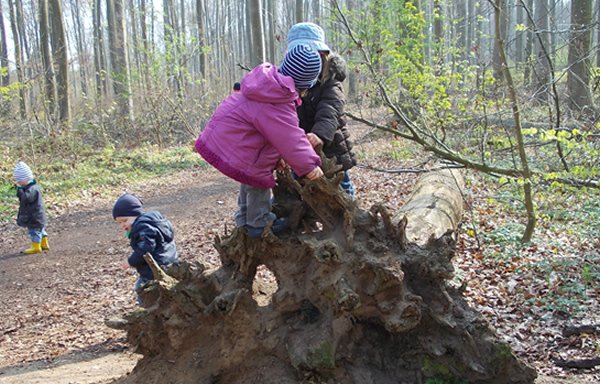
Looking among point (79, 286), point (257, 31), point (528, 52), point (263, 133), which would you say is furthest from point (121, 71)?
point (263, 133)

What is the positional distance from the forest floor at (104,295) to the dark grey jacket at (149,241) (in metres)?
0.91

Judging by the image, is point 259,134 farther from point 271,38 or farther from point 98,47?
point 98,47

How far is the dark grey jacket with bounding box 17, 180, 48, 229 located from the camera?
8.98 m

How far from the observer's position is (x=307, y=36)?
3977 mm

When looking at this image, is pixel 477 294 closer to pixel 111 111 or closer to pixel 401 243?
pixel 401 243

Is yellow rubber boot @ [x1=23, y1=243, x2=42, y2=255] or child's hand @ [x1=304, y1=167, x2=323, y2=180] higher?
child's hand @ [x1=304, y1=167, x2=323, y2=180]

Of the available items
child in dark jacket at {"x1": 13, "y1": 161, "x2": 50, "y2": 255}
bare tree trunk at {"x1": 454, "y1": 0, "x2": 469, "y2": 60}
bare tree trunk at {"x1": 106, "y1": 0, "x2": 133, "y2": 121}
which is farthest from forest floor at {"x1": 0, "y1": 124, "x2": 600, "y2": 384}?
bare tree trunk at {"x1": 106, "y1": 0, "x2": 133, "y2": 121}

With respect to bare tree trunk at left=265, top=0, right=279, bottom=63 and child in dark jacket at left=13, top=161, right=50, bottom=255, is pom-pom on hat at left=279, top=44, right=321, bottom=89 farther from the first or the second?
bare tree trunk at left=265, top=0, right=279, bottom=63

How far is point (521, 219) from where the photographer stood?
28.0ft

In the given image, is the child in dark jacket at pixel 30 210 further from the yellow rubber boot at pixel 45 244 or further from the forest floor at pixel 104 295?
the forest floor at pixel 104 295

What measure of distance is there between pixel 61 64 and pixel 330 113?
16643 millimetres

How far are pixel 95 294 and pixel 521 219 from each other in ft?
22.6

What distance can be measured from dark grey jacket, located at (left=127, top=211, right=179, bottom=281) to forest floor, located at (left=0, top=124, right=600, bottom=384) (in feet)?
2.99

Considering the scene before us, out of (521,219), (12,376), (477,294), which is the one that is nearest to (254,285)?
(12,376)
